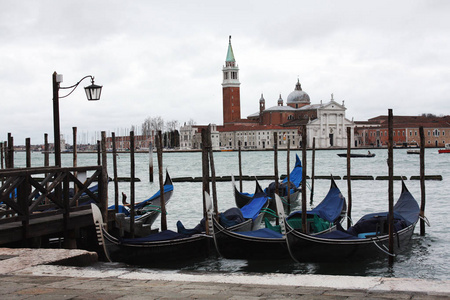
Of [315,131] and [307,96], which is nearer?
[315,131]

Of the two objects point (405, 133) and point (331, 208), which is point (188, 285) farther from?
point (405, 133)

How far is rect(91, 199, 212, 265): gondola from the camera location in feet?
20.6

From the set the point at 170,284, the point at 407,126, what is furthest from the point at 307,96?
the point at 170,284

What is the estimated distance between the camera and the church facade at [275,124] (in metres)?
75.9

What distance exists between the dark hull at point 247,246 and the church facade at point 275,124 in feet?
224

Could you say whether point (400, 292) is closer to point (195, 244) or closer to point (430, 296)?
point (430, 296)

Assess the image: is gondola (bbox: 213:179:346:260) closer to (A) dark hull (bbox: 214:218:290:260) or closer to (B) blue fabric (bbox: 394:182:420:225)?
(A) dark hull (bbox: 214:218:290:260)

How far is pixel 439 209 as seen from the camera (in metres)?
13.2

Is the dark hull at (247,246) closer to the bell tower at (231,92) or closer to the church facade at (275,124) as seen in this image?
the church facade at (275,124)

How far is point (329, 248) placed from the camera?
6.70m

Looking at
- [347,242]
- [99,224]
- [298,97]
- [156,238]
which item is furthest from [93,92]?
[298,97]

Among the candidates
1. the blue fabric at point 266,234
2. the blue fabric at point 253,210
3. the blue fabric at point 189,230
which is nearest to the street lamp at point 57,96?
the blue fabric at point 189,230

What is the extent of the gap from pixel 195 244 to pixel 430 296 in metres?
4.24

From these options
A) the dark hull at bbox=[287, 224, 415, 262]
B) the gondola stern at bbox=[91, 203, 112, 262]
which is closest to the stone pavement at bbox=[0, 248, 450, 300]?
the gondola stern at bbox=[91, 203, 112, 262]
